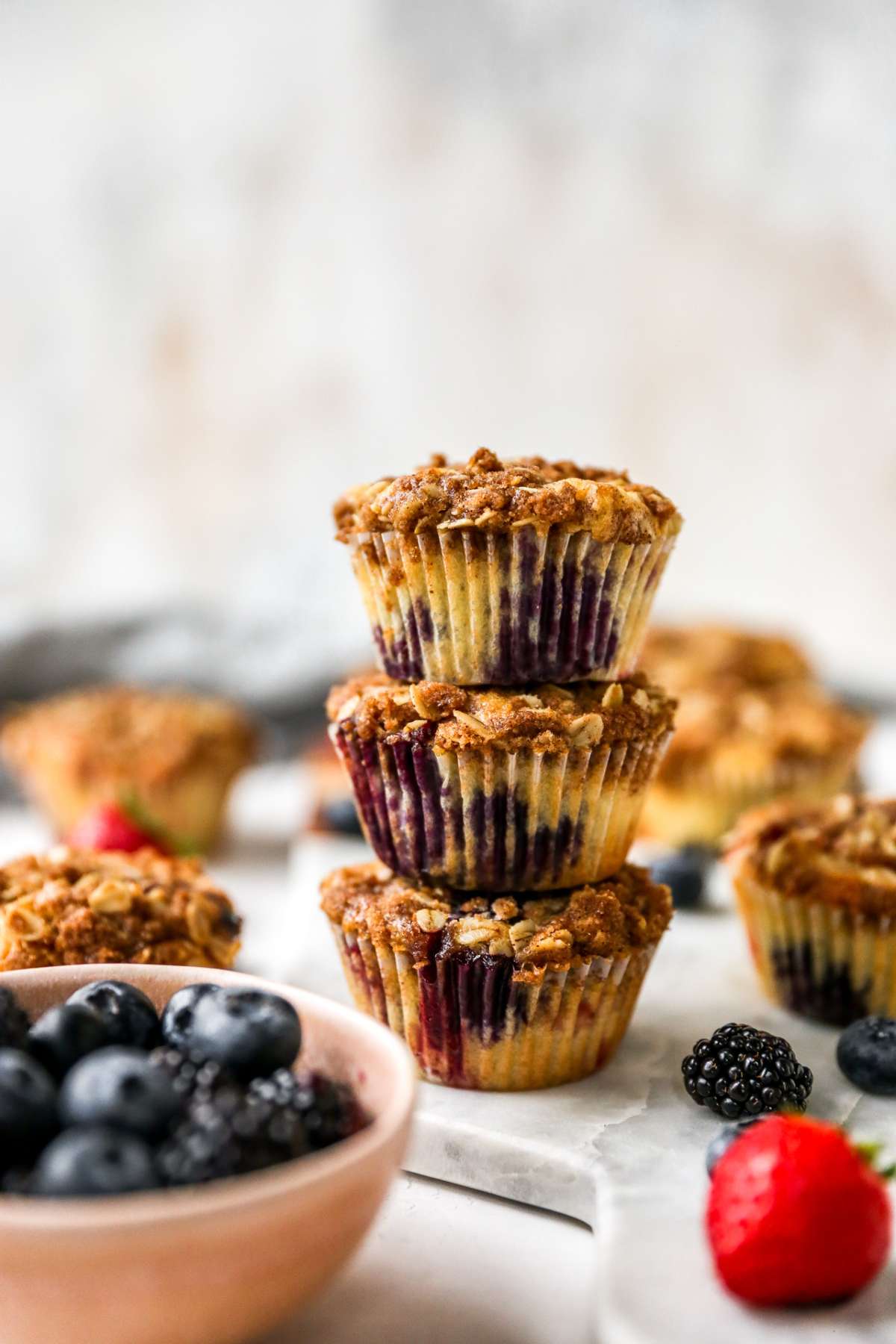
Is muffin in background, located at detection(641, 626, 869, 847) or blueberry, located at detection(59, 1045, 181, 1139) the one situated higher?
blueberry, located at detection(59, 1045, 181, 1139)

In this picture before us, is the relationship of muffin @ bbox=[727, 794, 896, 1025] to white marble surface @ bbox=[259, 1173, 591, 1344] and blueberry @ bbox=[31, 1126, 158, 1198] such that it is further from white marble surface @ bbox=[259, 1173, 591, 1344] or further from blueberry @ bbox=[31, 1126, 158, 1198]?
blueberry @ bbox=[31, 1126, 158, 1198]

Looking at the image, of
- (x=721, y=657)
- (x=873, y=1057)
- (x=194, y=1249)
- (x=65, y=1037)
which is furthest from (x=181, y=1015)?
(x=721, y=657)

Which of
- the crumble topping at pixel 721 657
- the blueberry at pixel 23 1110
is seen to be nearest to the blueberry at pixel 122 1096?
the blueberry at pixel 23 1110

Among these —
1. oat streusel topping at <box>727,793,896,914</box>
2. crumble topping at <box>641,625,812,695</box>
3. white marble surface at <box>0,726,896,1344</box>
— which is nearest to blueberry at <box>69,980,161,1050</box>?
white marble surface at <box>0,726,896,1344</box>

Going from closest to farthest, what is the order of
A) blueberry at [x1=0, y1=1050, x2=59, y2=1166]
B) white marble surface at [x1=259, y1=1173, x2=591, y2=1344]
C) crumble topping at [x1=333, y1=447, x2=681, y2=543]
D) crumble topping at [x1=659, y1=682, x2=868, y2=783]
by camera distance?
blueberry at [x1=0, y1=1050, x2=59, y2=1166]
white marble surface at [x1=259, y1=1173, x2=591, y2=1344]
crumble topping at [x1=333, y1=447, x2=681, y2=543]
crumble topping at [x1=659, y1=682, x2=868, y2=783]

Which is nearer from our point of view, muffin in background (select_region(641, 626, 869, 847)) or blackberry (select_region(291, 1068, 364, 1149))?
blackberry (select_region(291, 1068, 364, 1149))

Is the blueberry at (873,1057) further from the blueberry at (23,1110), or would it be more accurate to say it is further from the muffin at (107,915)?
the blueberry at (23,1110)
